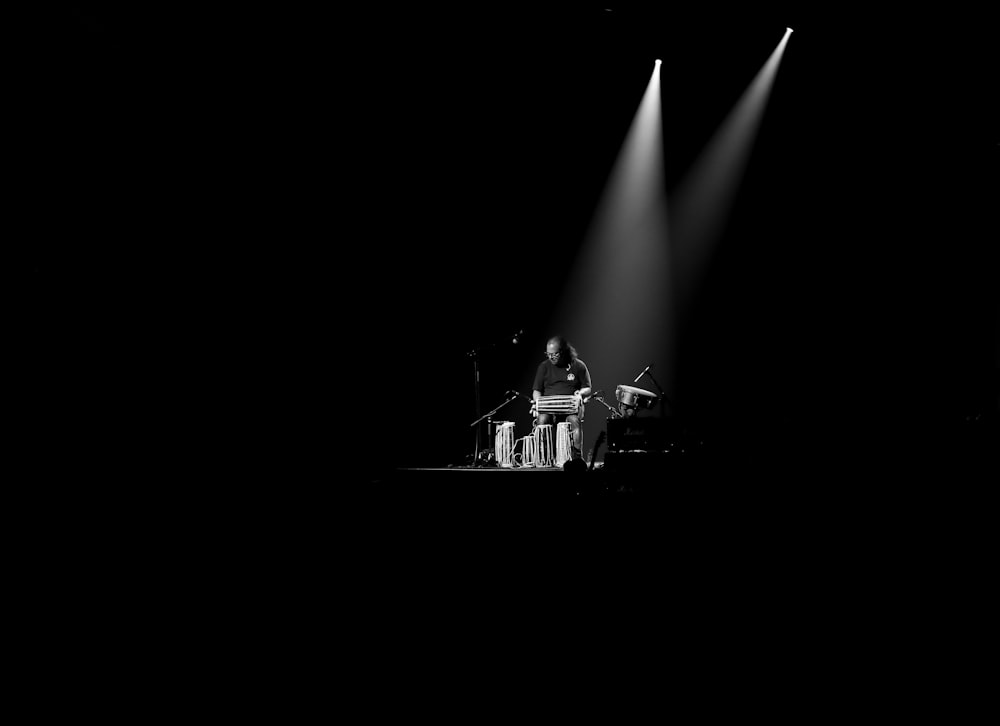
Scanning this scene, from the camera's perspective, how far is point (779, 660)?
176 cm

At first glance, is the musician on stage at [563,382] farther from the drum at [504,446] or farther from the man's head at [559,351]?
the drum at [504,446]

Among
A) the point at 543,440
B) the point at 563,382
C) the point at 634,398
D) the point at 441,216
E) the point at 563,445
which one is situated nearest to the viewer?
the point at 634,398

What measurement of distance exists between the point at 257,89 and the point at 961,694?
20.5 ft

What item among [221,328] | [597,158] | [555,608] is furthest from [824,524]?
[597,158]

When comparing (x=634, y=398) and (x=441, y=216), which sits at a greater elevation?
(x=441, y=216)

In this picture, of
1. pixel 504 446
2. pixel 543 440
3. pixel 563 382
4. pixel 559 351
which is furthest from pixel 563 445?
pixel 559 351

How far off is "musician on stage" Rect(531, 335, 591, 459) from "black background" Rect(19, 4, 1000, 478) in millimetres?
1023

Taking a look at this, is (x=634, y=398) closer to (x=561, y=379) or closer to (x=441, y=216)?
(x=561, y=379)

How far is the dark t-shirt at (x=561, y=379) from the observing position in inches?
291

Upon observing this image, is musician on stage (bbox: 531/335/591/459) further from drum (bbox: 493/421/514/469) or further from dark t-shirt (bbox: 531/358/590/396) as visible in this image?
drum (bbox: 493/421/514/469)

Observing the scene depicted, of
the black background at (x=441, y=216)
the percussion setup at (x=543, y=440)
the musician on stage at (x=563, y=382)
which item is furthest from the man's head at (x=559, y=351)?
the black background at (x=441, y=216)

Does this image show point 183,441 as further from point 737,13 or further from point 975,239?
point 975,239

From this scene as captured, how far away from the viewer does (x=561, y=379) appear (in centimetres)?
745

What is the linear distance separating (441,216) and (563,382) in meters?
2.18
